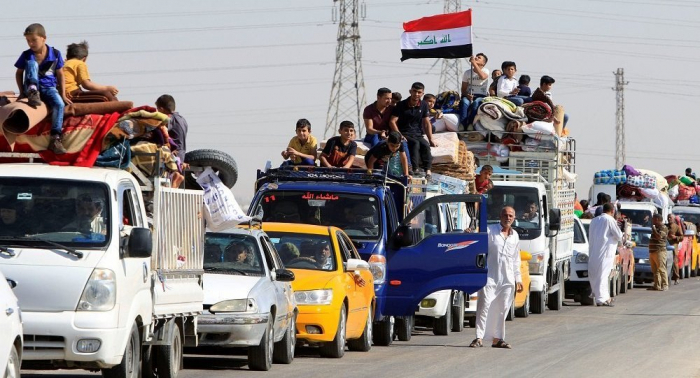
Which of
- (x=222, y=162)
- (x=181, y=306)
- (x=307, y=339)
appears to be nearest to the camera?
(x=181, y=306)

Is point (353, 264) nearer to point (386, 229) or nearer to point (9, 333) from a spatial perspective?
point (386, 229)

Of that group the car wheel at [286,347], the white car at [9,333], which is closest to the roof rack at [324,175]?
the car wheel at [286,347]

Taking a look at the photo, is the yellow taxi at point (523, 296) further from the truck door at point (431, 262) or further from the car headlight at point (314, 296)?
the car headlight at point (314, 296)

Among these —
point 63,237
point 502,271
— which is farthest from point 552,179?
point 63,237

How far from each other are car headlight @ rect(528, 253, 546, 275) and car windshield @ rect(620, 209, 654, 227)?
1450 cm

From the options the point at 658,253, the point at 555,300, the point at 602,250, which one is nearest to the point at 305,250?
the point at 555,300

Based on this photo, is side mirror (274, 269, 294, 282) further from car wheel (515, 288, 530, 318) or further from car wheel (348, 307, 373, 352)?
car wheel (515, 288, 530, 318)

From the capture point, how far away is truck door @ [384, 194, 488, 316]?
65.6ft

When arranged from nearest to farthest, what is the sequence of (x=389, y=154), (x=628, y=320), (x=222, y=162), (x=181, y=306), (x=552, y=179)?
(x=181, y=306), (x=222, y=162), (x=389, y=154), (x=628, y=320), (x=552, y=179)

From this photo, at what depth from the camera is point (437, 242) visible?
20406mm

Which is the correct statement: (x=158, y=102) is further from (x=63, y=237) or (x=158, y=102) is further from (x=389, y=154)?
(x=389, y=154)

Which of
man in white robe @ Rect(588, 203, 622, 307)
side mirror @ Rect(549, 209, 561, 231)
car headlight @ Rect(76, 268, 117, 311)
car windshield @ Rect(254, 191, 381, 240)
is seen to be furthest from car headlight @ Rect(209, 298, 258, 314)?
man in white robe @ Rect(588, 203, 622, 307)

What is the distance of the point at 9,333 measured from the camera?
10.8 meters

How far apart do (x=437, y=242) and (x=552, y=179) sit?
447 inches
